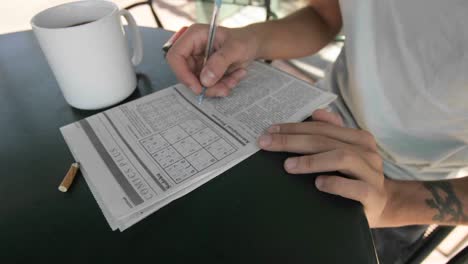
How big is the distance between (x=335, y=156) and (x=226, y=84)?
256 mm

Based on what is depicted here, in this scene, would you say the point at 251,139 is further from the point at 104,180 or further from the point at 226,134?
the point at 104,180

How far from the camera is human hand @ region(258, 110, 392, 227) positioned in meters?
0.37

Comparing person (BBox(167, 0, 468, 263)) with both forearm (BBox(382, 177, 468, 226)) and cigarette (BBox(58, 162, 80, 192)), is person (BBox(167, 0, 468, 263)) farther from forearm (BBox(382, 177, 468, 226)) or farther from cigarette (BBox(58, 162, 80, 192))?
cigarette (BBox(58, 162, 80, 192))

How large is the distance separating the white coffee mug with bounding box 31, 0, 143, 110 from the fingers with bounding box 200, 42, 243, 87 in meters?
0.14

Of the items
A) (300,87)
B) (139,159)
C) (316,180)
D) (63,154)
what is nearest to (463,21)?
(300,87)

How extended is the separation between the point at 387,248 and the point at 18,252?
653 millimetres

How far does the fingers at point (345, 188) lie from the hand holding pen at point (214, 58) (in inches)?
10.2

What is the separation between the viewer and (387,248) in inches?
25.1

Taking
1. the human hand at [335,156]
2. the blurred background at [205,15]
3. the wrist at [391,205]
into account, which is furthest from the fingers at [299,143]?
the blurred background at [205,15]

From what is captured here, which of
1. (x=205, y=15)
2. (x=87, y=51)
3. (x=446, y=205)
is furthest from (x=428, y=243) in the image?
(x=205, y=15)

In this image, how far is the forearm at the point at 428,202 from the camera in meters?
0.48

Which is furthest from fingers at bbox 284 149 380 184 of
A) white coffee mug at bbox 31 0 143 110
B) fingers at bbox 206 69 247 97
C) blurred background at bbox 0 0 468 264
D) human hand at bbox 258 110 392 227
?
blurred background at bbox 0 0 468 264

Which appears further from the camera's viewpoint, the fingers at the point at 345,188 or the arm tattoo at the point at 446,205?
the arm tattoo at the point at 446,205

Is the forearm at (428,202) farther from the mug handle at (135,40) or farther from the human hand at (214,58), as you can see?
the mug handle at (135,40)
